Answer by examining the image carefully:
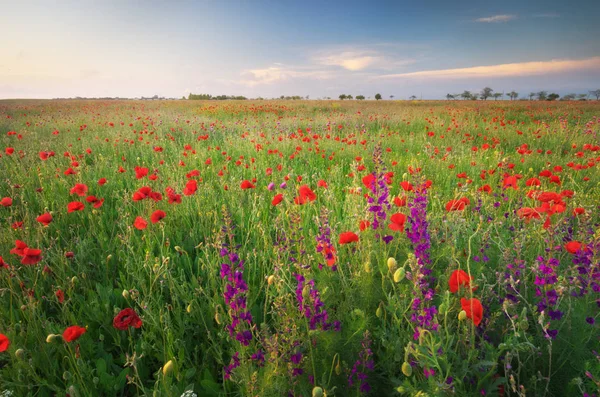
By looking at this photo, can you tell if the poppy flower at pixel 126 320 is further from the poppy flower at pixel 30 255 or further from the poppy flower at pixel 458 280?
the poppy flower at pixel 458 280

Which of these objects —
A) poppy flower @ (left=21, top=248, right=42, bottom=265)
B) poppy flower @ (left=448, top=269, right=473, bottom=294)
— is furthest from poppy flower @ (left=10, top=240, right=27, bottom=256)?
poppy flower @ (left=448, top=269, right=473, bottom=294)

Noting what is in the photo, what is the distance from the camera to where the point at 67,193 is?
390 centimetres

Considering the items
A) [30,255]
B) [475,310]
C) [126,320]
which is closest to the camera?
[475,310]

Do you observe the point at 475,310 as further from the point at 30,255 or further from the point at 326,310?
the point at 30,255

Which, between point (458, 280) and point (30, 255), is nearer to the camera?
point (458, 280)

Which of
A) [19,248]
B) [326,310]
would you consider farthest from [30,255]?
[326,310]

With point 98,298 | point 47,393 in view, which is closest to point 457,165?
point 98,298

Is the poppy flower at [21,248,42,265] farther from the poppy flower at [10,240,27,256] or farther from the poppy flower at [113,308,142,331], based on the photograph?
the poppy flower at [113,308,142,331]

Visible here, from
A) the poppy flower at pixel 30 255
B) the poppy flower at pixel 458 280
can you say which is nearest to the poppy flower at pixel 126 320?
the poppy flower at pixel 30 255

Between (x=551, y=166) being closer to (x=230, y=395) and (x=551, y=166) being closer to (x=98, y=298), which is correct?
(x=230, y=395)

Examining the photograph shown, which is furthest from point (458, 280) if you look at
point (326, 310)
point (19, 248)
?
point (19, 248)

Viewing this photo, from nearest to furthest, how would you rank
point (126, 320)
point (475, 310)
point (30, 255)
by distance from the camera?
1. point (475, 310)
2. point (126, 320)
3. point (30, 255)

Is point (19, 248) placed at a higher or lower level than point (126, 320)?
higher

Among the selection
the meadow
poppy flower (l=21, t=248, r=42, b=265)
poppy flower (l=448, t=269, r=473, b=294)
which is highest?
poppy flower (l=448, t=269, r=473, b=294)
